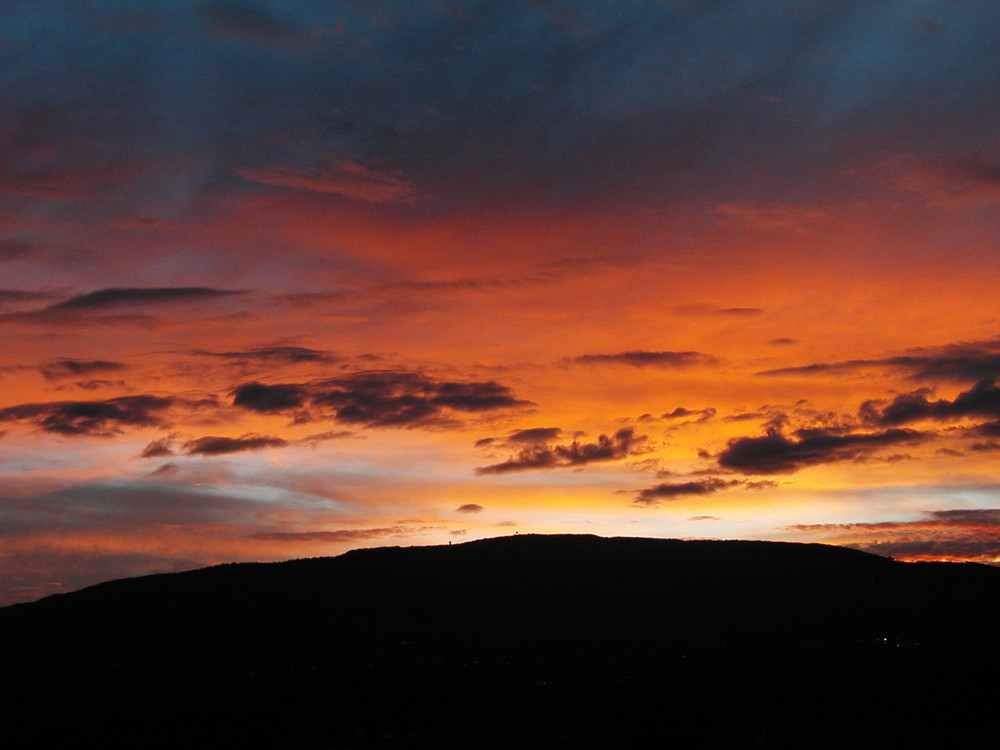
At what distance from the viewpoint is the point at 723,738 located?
3931 cm

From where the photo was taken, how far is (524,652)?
50.9m

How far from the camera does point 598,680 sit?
4478 centimetres

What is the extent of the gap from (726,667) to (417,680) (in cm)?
1449

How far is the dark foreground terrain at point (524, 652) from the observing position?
4072cm

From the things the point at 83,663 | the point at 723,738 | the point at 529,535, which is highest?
the point at 529,535

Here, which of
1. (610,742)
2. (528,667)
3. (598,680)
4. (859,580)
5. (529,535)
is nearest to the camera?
(610,742)

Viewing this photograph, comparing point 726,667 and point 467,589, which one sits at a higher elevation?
point 467,589

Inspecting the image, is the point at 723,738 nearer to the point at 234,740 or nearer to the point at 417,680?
the point at 417,680

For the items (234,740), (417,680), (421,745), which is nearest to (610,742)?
(421,745)

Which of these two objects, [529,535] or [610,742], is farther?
[529,535]

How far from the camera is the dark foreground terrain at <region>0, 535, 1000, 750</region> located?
4072 centimetres

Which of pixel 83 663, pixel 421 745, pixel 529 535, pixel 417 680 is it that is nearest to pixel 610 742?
pixel 421 745

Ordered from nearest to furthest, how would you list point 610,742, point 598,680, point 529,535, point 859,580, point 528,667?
point 610,742 → point 598,680 → point 528,667 → point 859,580 → point 529,535

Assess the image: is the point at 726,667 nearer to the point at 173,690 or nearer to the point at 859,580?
the point at 859,580
